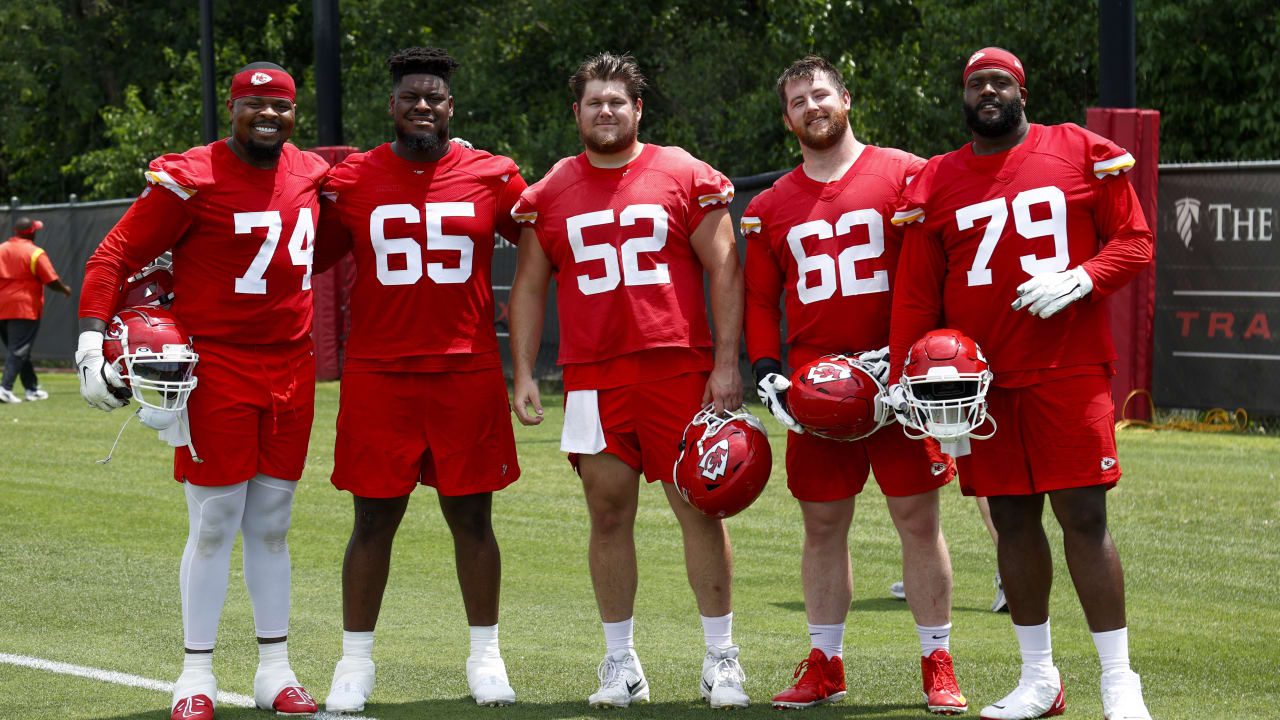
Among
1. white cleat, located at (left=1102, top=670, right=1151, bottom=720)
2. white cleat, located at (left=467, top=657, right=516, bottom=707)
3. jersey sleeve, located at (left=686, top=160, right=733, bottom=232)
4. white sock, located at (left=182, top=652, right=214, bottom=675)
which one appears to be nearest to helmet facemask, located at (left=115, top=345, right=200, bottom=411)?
white sock, located at (left=182, top=652, right=214, bottom=675)

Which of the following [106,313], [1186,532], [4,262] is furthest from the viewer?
[4,262]

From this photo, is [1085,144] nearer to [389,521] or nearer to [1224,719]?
[1224,719]

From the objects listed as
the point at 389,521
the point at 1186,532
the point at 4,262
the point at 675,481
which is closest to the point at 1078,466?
the point at 675,481

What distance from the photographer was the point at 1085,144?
475 cm

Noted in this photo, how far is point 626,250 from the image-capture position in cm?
516

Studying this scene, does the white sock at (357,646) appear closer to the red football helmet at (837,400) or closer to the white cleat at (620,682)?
the white cleat at (620,682)

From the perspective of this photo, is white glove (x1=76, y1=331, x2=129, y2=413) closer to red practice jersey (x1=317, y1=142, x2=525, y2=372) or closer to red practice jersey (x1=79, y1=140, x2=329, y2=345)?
red practice jersey (x1=79, y1=140, x2=329, y2=345)

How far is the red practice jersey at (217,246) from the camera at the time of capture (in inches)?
197

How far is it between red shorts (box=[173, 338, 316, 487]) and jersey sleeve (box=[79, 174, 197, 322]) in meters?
0.35

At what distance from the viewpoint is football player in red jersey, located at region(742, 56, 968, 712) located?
5.04 m

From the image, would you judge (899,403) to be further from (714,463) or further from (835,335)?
(714,463)

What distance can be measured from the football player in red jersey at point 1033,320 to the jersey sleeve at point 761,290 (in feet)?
1.66

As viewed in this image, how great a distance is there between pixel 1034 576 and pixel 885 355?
0.89 meters

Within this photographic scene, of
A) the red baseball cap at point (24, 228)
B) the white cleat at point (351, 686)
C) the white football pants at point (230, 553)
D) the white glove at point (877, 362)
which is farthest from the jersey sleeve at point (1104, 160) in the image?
the red baseball cap at point (24, 228)
